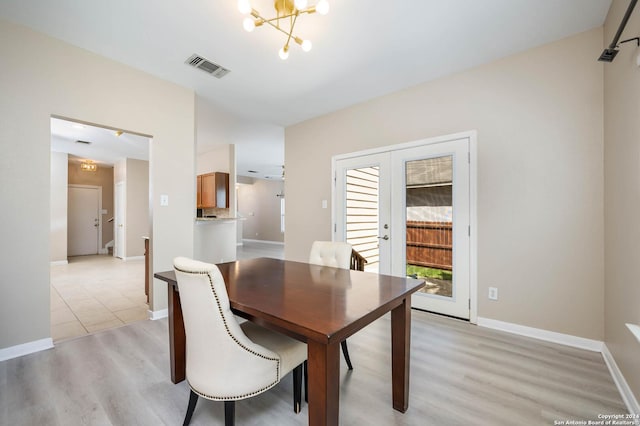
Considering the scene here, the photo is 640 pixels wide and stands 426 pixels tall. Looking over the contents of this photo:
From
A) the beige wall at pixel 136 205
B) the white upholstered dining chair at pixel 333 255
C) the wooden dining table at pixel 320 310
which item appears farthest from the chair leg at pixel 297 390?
the beige wall at pixel 136 205

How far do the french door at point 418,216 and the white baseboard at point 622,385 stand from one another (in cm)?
100

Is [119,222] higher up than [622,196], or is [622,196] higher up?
[622,196]

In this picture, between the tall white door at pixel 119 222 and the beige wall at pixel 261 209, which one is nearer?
the tall white door at pixel 119 222

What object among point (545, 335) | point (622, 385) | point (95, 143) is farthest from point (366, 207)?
point (95, 143)

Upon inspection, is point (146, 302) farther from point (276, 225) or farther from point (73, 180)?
point (276, 225)

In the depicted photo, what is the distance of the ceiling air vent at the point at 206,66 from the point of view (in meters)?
2.68

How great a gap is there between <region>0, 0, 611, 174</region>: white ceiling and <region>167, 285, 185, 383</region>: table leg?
2107 millimetres

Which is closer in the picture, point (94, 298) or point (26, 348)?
point (26, 348)

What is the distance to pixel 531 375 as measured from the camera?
1.87m

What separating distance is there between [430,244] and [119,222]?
775cm

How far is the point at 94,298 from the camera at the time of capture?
11.8ft

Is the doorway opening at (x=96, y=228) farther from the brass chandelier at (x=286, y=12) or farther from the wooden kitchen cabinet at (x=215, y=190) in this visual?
the brass chandelier at (x=286, y=12)

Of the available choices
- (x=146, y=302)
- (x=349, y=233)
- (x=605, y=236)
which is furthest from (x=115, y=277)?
(x=605, y=236)

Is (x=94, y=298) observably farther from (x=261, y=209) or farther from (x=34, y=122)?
(x=261, y=209)
